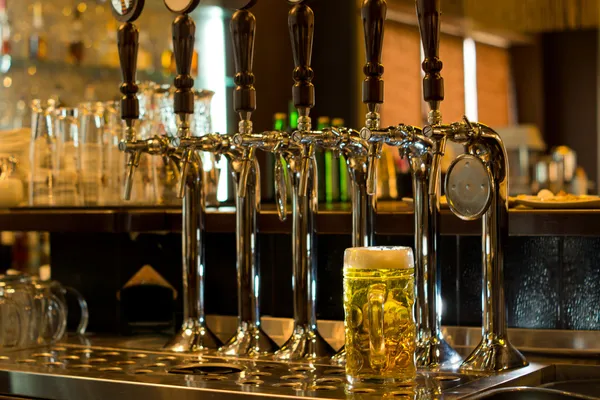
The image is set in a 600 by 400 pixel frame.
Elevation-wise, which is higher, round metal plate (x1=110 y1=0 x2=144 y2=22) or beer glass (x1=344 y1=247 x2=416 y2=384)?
round metal plate (x1=110 y1=0 x2=144 y2=22)

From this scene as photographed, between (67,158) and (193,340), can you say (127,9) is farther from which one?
(193,340)

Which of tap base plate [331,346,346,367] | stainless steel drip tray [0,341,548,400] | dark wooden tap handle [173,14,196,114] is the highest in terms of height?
dark wooden tap handle [173,14,196,114]

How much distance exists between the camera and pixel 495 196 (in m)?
1.43

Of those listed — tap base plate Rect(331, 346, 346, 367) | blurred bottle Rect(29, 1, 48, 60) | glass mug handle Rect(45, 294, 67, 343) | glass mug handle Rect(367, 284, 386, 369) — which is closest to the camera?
glass mug handle Rect(367, 284, 386, 369)

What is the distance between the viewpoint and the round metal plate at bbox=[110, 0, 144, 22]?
172cm

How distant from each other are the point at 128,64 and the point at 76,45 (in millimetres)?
2656

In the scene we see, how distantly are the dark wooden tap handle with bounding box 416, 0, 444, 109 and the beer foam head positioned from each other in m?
0.23

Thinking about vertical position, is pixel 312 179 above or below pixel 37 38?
below

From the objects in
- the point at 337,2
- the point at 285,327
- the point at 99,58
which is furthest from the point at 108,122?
the point at 337,2

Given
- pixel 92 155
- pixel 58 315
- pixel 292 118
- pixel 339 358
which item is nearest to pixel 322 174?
pixel 292 118

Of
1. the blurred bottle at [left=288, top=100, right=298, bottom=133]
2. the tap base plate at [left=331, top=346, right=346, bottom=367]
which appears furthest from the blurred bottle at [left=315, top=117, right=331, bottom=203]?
the tap base plate at [left=331, top=346, right=346, bottom=367]

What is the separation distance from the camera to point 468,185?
1.40m

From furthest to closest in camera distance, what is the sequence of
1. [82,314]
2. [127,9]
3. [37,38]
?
[37,38] < [82,314] < [127,9]

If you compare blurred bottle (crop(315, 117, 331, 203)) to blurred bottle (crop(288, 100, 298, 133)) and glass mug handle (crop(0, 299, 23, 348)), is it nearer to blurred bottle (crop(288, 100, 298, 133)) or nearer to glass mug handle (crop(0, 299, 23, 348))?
blurred bottle (crop(288, 100, 298, 133))
